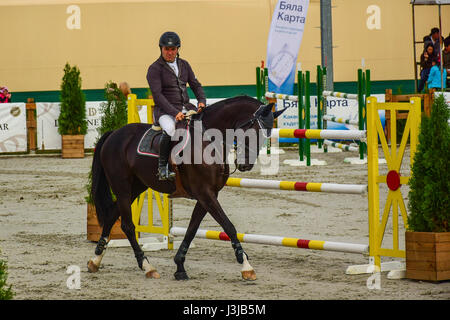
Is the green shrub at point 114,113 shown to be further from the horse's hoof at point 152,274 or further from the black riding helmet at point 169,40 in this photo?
the horse's hoof at point 152,274

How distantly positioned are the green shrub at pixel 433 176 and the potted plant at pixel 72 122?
1395 centimetres

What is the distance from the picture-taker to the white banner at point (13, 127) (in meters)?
21.2

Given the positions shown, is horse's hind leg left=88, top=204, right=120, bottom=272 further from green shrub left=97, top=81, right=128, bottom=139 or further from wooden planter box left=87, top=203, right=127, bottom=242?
green shrub left=97, top=81, right=128, bottom=139

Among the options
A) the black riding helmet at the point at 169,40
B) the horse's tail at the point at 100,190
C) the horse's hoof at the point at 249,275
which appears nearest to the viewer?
the horse's hoof at the point at 249,275

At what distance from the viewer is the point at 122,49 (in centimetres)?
2858

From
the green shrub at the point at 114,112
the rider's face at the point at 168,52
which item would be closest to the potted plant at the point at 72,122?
the green shrub at the point at 114,112

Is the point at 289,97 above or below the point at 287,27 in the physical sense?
below

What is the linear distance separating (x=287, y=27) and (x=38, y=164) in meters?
6.02

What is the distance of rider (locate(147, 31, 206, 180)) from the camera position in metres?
8.60

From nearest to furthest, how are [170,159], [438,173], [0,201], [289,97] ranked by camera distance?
1. [438,173]
2. [170,159]
3. [0,201]
4. [289,97]

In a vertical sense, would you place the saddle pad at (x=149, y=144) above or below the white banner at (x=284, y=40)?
below

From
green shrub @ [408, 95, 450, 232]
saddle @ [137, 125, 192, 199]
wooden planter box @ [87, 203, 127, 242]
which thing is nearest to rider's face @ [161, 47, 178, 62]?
saddle @ [137, 125, 192, 199]
